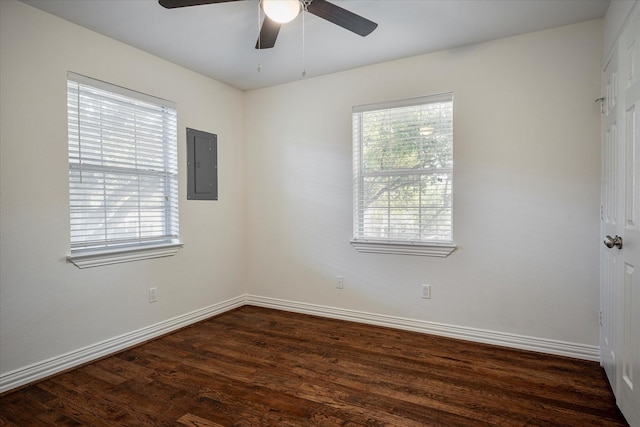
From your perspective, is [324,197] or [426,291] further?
[324,197]

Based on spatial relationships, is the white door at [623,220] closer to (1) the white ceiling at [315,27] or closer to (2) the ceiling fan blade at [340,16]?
(1) the white ceiling at [315,27]

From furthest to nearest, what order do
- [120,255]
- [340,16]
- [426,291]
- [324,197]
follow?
1. [324,197]
2. [426,291]
3. [120,255]
4. [340,16]

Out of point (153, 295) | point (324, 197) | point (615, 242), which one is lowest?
point (153, 295)

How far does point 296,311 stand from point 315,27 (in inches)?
110

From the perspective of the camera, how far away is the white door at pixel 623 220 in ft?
5.69

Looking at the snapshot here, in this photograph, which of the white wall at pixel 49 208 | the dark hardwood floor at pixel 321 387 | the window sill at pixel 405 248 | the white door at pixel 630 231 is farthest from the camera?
the window sill at pixel 405 248

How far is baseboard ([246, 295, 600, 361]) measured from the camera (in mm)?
2668

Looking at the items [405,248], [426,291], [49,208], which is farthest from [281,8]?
[426,291]

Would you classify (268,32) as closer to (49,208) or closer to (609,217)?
(49,208)

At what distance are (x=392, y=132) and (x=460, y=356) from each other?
6.65ft

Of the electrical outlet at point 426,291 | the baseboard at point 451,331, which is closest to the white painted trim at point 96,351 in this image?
the baseboard at point 451,331

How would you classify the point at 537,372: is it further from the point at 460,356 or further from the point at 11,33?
the point at 11,33

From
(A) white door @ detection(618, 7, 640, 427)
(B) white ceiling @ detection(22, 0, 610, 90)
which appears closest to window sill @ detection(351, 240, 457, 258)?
(A) white door @ detection(618, 7, 640, 427)

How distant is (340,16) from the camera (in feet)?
6.80
